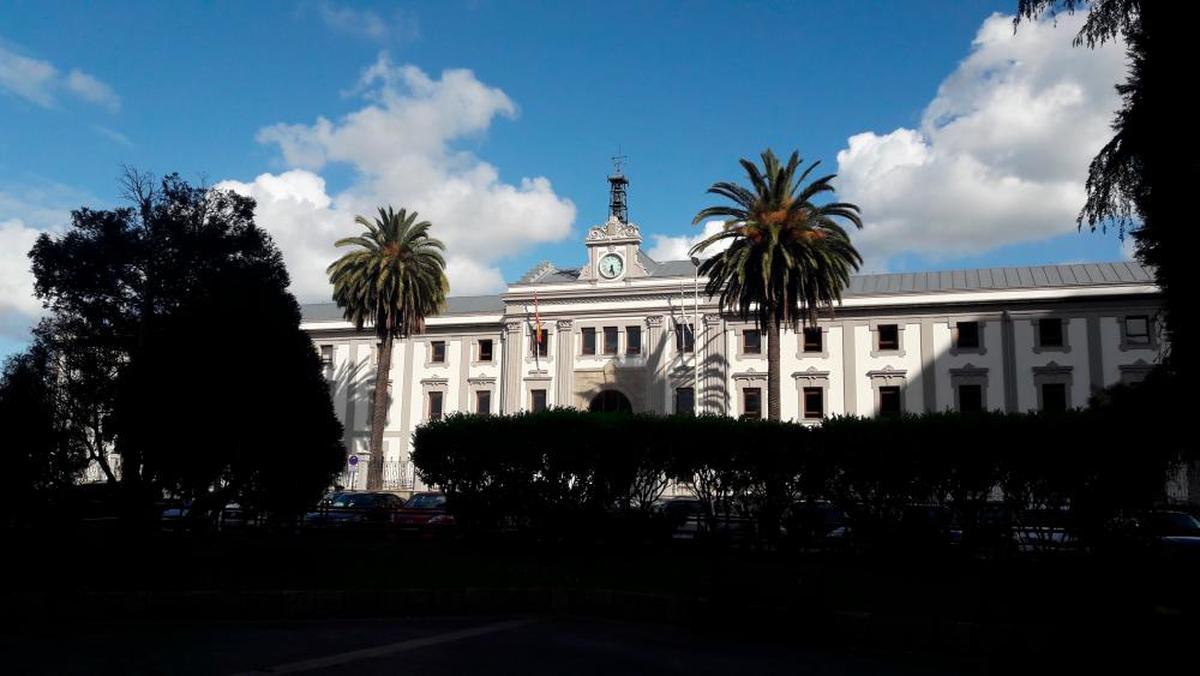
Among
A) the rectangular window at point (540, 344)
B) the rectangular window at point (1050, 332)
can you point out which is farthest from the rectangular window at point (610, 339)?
the rectangular window at point (1050, 332)

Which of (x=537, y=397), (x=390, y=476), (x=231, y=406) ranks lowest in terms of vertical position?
(x=390, y=476)

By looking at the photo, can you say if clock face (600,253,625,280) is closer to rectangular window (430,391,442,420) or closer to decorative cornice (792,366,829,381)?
decorative cornice (792,366,829,381)

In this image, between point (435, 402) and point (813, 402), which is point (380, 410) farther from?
point (813, 402)

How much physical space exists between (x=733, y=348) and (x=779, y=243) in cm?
1291

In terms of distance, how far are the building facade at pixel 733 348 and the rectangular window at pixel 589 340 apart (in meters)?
0.05

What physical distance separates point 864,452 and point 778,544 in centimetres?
263

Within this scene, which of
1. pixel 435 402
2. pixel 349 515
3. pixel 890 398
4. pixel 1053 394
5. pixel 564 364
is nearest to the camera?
pixel 349 515

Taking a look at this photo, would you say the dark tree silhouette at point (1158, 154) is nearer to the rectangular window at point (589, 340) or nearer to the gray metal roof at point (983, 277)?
the gray metal roof at point (983, 277)

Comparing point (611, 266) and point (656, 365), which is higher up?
point (611, 266)

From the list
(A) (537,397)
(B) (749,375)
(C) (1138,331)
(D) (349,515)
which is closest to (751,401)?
(B) (749,375)

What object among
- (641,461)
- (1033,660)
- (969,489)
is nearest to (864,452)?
(969,489)

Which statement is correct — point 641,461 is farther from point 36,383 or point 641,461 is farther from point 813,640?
point 36,383

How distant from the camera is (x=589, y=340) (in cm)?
4772

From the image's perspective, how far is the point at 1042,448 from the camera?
16.6m
